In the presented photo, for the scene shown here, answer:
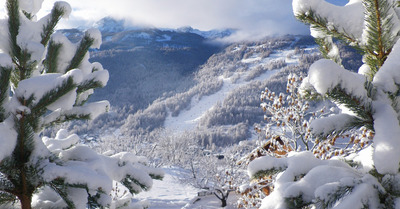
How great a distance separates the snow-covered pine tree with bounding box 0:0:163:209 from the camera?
4.95ft

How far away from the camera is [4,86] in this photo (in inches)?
59.5

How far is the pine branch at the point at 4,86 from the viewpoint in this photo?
4.78ft

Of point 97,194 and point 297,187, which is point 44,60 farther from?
point 297,187

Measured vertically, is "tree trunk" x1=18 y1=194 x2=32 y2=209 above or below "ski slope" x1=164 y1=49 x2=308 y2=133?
above

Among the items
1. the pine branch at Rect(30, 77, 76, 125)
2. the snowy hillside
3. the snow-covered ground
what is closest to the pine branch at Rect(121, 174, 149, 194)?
the pine branch at Rect(30, 77, 76, 125)

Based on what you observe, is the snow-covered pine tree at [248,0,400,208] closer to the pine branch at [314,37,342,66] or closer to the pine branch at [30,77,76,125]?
the pine branch at [314,37,342,66]

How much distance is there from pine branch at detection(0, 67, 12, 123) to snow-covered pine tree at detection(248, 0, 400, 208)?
5.11 feet

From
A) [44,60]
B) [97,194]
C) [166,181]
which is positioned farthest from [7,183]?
[166,181]

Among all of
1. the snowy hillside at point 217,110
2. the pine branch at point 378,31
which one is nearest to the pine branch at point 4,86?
the pine branch at point 378,31

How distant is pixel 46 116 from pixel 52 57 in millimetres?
483

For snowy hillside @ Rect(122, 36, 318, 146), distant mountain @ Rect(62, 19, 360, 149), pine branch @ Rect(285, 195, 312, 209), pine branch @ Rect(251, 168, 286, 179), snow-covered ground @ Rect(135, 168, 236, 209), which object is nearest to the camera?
pine branch @ Rect(285, 195, 312, 209)

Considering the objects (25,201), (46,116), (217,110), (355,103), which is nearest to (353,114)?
(355,103)

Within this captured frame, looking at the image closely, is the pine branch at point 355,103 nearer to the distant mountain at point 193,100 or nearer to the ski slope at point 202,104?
the distant mountain at point 193,100

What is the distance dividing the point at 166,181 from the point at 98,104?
35.3 meters
